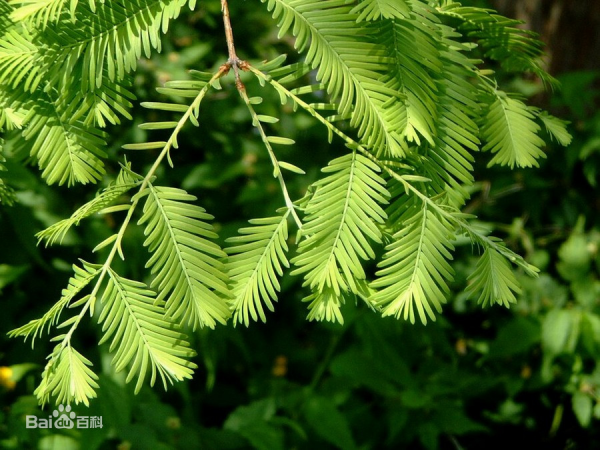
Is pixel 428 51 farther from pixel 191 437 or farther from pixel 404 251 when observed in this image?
pixel 191 437

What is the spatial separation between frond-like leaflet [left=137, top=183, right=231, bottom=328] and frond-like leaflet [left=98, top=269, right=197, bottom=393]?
2cm

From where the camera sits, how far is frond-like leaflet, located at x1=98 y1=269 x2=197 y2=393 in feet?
2.08

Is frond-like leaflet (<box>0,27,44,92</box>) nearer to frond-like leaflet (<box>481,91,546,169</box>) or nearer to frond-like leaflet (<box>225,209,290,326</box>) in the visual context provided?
frond-like leaflet (<box>225,209,290,326</box>)

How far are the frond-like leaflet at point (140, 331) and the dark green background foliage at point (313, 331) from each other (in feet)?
2.45

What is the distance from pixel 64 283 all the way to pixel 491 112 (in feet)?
3.75

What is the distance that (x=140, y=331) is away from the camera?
638 millimetres

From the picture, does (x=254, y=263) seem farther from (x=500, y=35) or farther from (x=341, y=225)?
(x=500, y=35)

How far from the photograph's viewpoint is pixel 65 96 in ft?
2.17

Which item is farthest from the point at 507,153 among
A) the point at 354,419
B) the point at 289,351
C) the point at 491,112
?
the point at 289,351

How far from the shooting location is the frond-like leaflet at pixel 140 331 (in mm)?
634

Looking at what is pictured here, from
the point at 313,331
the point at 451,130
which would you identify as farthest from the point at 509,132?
the point at 313,331

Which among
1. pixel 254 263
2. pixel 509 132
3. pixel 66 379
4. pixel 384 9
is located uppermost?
pixel 384 9

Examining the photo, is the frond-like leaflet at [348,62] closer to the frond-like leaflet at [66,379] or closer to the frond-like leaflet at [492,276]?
the frond-like leaflet at [492,276]

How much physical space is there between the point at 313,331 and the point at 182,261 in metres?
1.48
